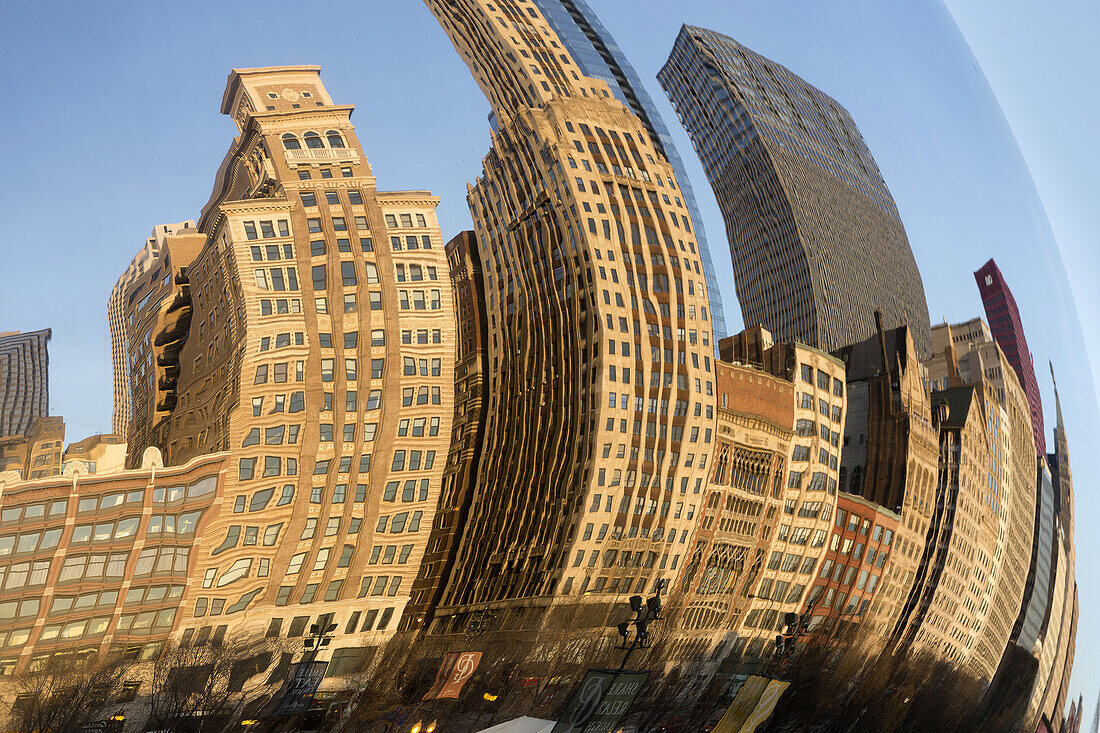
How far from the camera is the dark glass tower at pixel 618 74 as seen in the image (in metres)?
3.59

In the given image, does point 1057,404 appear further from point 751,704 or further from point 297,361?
point 297,361

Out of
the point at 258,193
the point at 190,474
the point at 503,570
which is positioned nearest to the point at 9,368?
the point at 190,474

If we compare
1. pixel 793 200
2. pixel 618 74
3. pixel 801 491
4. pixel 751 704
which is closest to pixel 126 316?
pixel 618 74

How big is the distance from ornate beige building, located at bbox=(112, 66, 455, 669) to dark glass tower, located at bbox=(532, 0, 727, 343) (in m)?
0.98

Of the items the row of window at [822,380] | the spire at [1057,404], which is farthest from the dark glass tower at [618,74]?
the spire at [1057,404]

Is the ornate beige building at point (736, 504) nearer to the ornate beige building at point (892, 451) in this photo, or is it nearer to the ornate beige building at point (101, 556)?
the ornate beige building at point (892, 451)

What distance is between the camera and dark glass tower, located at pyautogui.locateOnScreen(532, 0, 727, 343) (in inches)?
141

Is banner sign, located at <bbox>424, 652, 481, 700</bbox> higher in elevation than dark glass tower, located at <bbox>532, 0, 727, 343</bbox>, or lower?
lower

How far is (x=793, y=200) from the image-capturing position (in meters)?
4.24

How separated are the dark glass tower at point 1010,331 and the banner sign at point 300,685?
12.3 feet

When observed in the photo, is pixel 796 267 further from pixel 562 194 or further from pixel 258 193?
pixel 258 193

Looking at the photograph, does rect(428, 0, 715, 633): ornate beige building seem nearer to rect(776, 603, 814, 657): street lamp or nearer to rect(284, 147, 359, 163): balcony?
rect(284, 147, 359, 163): balcony

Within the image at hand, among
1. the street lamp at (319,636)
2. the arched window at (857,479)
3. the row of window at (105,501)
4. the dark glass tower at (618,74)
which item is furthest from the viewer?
the arched window at (857,479)

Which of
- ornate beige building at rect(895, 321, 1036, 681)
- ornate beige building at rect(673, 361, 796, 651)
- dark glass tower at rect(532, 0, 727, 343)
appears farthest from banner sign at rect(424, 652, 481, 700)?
ornate beige building at rect(895, 321, 1036, 681)
